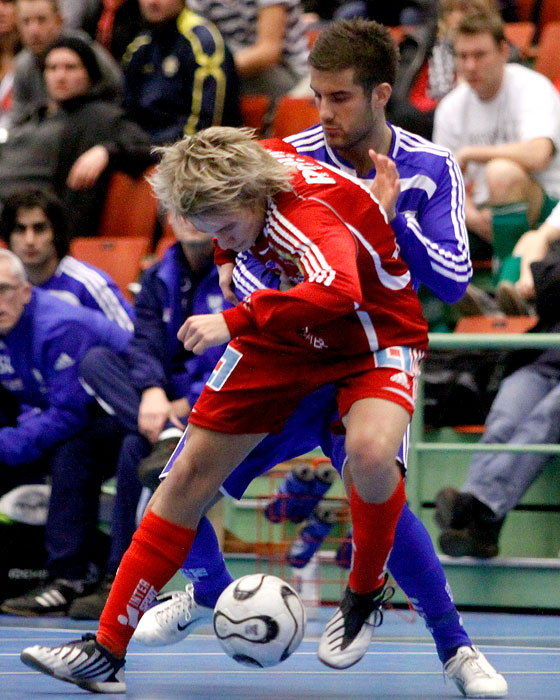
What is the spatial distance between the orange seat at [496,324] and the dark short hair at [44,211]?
194 cm

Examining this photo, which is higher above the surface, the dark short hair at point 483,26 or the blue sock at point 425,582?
the dark short hair at point 483,26

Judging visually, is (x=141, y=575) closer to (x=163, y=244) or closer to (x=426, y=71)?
(x=163, y=244)

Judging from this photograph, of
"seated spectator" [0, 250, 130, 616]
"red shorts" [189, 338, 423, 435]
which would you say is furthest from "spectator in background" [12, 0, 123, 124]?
"red shorts" [189, 338, 423, 435]

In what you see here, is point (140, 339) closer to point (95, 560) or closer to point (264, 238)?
point (95, 560)

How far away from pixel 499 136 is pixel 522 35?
5.55 feet

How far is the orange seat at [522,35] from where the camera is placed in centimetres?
749

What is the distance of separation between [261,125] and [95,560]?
3185 mm

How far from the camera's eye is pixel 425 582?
3.24 metres

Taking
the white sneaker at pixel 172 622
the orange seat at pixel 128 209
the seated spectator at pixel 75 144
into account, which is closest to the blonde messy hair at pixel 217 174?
the white sneaker at pixel 172 622

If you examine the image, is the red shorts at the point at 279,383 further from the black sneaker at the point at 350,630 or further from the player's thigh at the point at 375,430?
the black sneaker at the point at 350,630

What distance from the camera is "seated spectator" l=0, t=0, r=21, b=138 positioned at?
8320 millimetres

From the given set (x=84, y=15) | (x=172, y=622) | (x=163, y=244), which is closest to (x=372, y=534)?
(x=172, y=622)

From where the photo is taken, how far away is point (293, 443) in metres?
3.32

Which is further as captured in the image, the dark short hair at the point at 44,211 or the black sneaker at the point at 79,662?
the dark short hair at the point at 44,211
